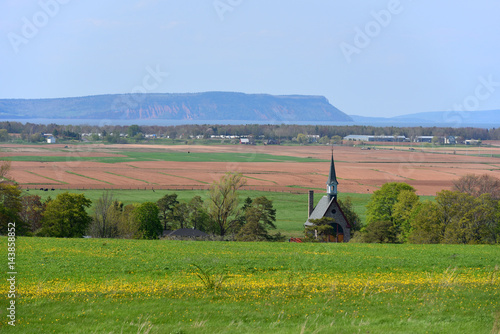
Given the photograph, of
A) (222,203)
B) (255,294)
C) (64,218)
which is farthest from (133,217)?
(255,294)

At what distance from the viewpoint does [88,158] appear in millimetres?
151750

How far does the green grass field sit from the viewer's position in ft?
220

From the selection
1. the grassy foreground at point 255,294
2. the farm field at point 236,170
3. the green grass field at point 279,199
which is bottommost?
the green grass field at point 279,199

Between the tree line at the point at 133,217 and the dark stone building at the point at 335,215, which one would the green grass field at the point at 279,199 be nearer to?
the dark stone building at the point at 335,215

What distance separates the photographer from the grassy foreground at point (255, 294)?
1414 cm

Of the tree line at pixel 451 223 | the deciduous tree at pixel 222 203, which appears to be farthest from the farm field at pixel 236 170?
the tree line at pixel 451 223

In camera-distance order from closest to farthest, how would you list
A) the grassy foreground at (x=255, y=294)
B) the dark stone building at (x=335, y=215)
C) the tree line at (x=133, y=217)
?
the grassy foreground at (x=255, y=294) < the tree line at (x=133, y=217) < the dark stone building at (x=335, y=215)

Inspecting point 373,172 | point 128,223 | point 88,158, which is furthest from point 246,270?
point 88,158

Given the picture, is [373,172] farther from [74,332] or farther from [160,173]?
[74,332]

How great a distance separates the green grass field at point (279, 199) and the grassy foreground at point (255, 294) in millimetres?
34775

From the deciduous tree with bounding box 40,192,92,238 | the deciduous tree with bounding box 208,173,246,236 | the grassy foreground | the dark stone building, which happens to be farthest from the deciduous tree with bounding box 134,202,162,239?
the grassy foreground

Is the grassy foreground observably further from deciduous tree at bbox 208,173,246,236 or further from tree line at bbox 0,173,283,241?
deciduous tree at bbox 208,173,246,236

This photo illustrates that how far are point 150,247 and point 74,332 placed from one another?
20.2 m

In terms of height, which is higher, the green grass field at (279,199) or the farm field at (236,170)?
the farm field at (236,170)
